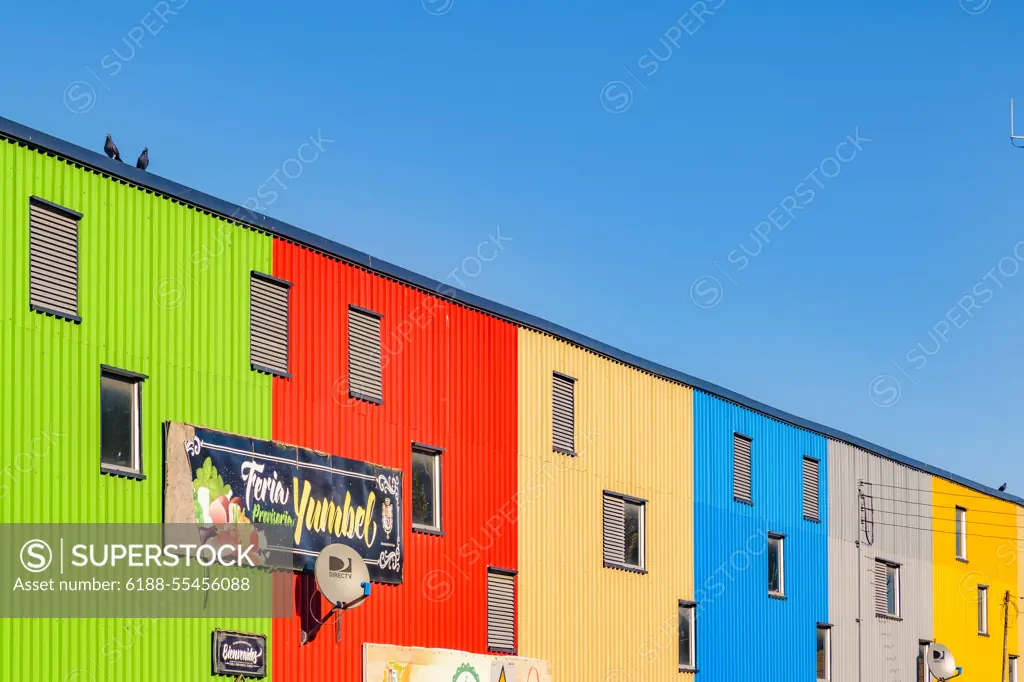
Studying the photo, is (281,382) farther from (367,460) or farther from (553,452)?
(553,452)

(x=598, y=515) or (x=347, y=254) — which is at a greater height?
(x=347, y=254)

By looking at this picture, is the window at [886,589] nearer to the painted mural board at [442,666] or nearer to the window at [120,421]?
the painted mural board at [442,666]

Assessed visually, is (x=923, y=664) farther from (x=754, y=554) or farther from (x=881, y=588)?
(x=754, y=554)

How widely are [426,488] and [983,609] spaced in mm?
31020

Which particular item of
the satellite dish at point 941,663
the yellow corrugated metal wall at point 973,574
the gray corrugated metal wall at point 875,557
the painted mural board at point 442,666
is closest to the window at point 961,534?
the yellow corrugated metal wall at point 973,574

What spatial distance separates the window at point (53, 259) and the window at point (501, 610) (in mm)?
12179

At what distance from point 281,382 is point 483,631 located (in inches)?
308

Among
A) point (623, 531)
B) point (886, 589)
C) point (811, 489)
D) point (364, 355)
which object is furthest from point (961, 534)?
point (364, 355)

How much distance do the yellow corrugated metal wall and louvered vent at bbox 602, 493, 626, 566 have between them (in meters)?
18.8

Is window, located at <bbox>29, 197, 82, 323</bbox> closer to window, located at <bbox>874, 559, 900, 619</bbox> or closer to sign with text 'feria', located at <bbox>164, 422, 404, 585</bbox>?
A: sign with text 'feria', located at <bbox>164, 422, 404, 585</bbox>

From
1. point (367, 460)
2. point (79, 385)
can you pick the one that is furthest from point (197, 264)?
point (367, 460)

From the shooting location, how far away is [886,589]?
4862 cm

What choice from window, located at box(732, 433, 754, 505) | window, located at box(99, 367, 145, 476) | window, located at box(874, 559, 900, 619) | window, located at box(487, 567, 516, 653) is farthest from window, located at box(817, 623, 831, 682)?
window, located at box(99, 367, 145, 476)

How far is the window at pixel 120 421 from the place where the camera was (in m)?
23.7
